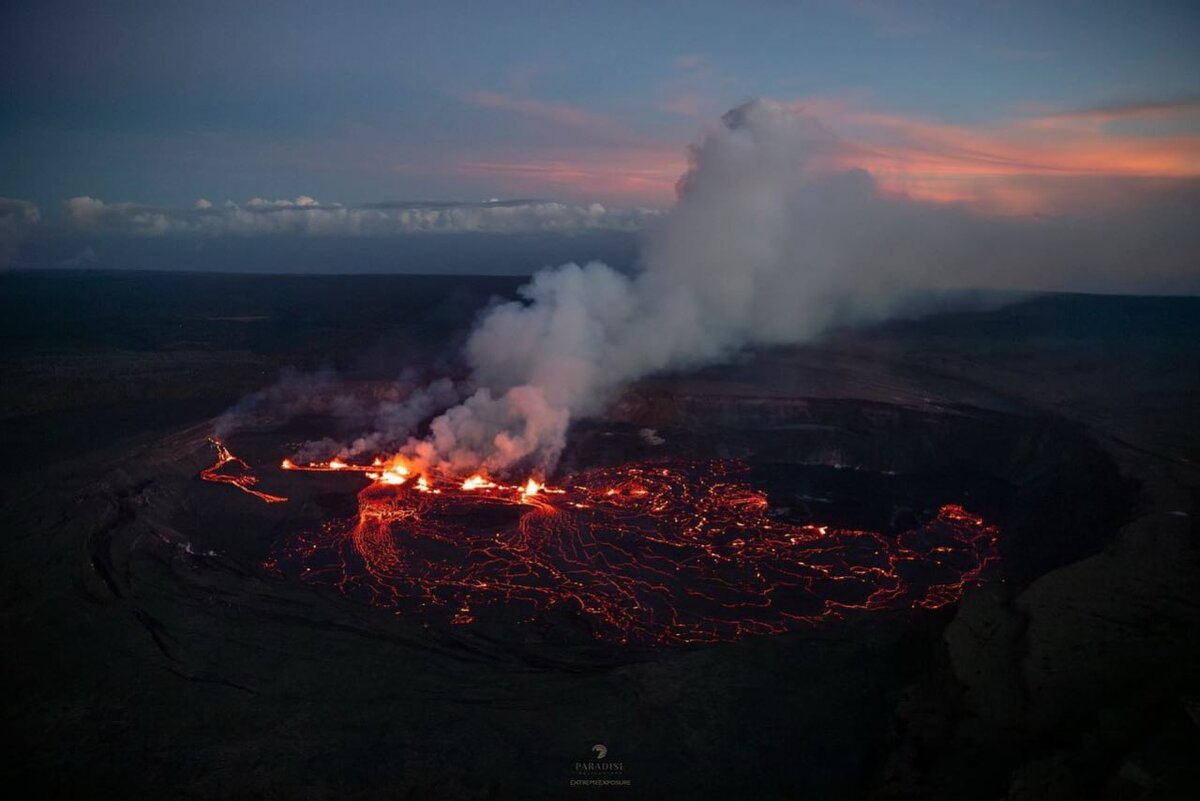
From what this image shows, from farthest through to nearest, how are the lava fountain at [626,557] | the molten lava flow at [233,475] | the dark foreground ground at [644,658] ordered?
the molten lava flow at [233,475]
the lava fountain at [626,557]
the dark foreground ground at [644,658]

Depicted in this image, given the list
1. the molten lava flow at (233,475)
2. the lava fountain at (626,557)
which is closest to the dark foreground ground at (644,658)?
the molten lava flow at (233,475)

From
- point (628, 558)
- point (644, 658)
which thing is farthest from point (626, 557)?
point (644, 658)

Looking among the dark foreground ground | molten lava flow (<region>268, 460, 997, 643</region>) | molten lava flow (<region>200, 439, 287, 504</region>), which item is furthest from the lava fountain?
the dark foreground ground

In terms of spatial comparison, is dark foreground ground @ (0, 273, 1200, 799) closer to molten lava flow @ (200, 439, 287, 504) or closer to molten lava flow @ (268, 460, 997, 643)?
molten lava flow @ (200, 439, 287, 504)

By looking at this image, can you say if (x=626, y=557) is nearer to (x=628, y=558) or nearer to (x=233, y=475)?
(x=628, y=558)

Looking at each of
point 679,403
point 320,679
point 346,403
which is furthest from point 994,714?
point 346,403

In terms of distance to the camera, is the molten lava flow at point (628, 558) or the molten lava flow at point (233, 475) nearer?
the molten lava flow at point (628, 558)

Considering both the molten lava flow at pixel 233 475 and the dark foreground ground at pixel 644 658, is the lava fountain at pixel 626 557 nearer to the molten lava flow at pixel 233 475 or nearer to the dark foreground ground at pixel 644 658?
the molten lava flow at pixel 233 475
